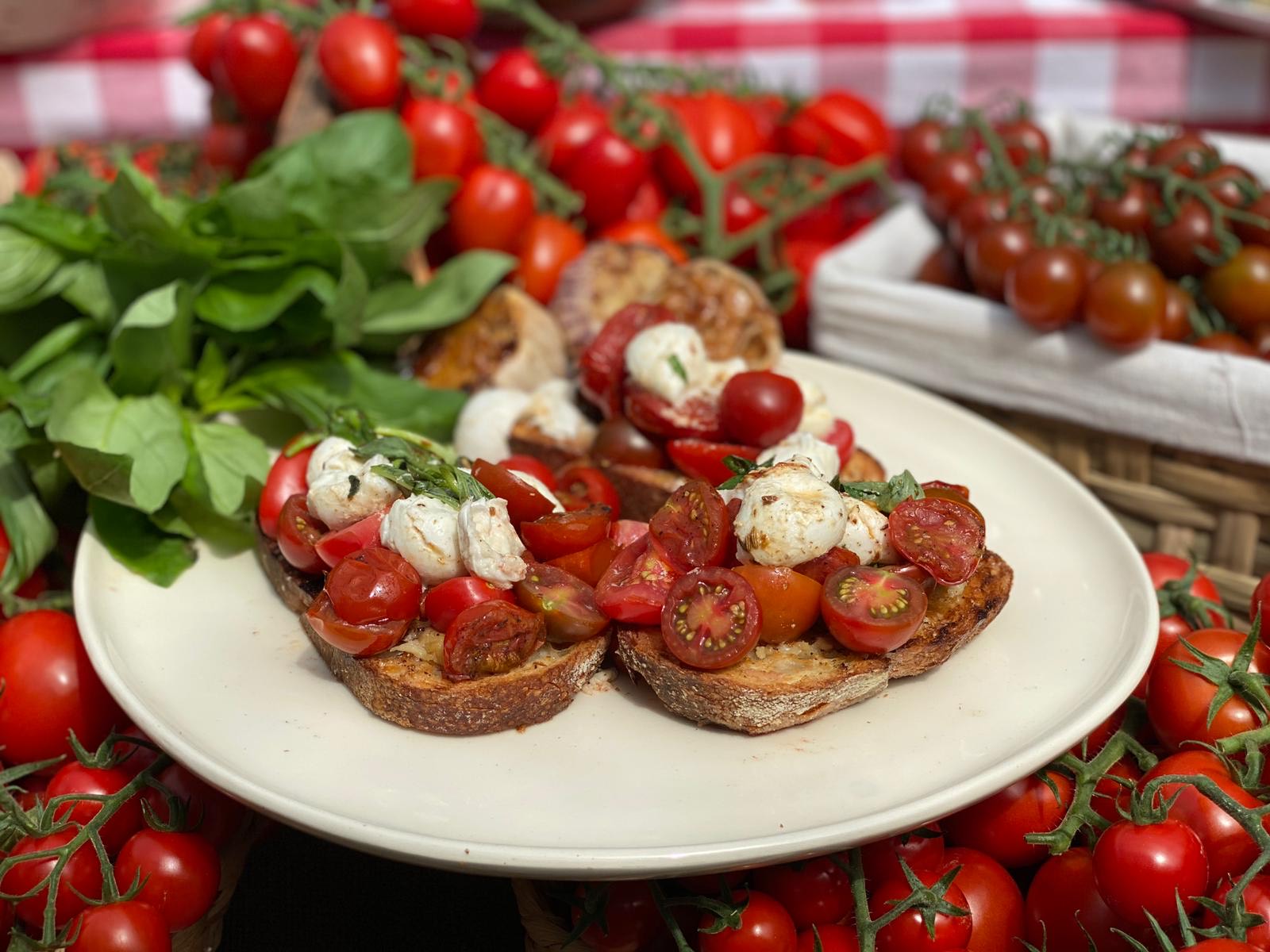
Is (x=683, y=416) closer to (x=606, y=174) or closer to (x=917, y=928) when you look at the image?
(x=917, y=928)

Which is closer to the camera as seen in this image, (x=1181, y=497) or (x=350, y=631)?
(x=350, y=631)

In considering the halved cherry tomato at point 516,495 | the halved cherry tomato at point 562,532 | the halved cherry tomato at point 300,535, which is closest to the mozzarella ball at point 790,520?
the halved cherry tomato at point 562,532

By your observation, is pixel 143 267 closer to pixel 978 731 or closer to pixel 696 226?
pixel 696 226

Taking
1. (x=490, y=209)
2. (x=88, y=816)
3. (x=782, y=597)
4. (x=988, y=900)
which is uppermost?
(x=490, y=209)

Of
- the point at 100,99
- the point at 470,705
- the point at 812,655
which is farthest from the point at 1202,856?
the point at 100,99

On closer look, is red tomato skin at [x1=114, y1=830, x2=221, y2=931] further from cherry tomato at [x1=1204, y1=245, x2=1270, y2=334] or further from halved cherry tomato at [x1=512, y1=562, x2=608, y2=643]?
cherry tomato at [x1=1204, y1=245, x2=1270, y2=334]

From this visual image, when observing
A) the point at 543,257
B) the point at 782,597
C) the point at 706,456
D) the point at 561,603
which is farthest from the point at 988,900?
the point at 543,257
